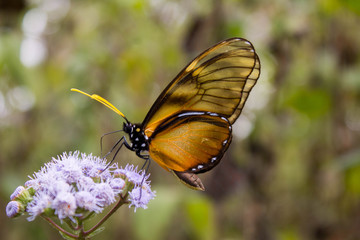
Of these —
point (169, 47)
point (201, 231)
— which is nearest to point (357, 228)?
point (201, 231)

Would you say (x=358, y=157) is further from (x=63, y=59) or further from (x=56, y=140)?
(x=63, y=59)

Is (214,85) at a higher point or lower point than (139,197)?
higher

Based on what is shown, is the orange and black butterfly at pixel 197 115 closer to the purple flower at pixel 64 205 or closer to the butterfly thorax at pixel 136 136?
the butterfly thorax at pixel 136 136

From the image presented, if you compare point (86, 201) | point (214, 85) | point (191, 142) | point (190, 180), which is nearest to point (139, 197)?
point (86, 201)

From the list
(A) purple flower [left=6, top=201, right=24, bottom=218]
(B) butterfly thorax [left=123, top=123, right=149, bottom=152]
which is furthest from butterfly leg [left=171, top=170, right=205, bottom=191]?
(A) purple flower [left=6, top=201, right=24, bottom=218]

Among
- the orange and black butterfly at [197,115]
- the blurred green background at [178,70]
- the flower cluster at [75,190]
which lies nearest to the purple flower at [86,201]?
the flower cluster at [75,190]

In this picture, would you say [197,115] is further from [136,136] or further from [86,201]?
[86,201]
